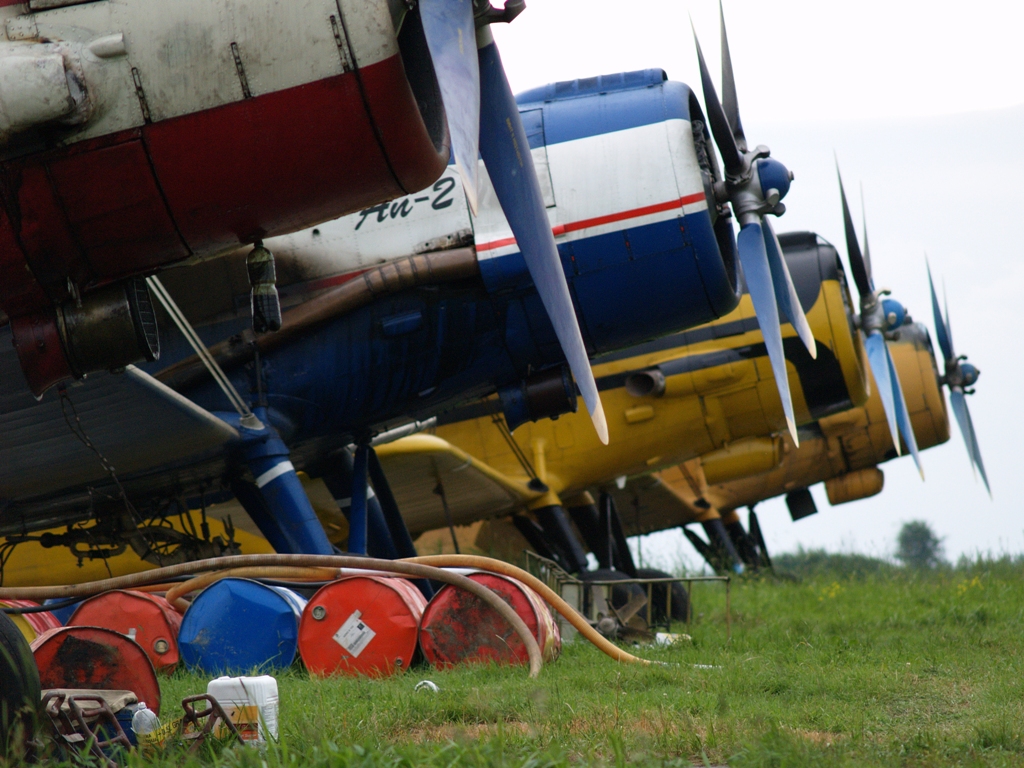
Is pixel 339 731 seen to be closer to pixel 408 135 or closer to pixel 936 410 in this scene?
pixel 408 135

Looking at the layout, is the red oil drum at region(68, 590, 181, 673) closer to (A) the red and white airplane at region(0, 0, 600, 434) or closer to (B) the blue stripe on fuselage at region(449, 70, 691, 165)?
(A) the red and white airplane at region(0, 0, 600, 434)

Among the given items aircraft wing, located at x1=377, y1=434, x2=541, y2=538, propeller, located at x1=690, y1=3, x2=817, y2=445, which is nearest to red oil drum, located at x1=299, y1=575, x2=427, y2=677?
propeller, located at x1=690, y1=3, x2=817, y2=445

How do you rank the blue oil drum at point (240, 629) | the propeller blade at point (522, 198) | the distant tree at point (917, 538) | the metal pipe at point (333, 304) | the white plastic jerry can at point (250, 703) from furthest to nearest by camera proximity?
the distant tree at point (917, 538), the metal pipe at point (333, 304), the blue oil drum at point (240, 629), the propeller blade at point (522, 198), the white plastic jerry can at point (250, 703)

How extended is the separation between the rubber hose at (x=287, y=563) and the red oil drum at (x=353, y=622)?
5.6 inches

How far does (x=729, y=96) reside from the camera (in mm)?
7391

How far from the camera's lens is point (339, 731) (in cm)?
312

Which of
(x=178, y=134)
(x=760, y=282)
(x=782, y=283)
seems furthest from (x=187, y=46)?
(x=782, y=283)

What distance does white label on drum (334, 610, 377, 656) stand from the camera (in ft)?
15.8

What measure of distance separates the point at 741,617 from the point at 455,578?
3.51 metres

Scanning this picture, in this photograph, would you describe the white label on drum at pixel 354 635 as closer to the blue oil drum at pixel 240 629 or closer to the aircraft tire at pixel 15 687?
the blue oil drum at pixel 240 629

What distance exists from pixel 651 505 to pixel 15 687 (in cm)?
1428

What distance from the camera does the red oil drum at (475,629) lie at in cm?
471

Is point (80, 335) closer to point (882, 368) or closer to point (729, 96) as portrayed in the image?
point (729, 96)

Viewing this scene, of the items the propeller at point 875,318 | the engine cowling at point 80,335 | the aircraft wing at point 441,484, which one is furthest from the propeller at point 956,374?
the engine cowling at point 80,335
